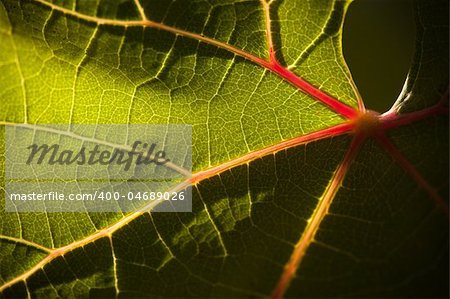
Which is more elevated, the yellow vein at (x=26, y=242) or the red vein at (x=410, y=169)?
the red vein at (x=410, y=169)

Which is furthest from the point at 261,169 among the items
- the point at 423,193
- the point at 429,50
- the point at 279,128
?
the point at 429,50

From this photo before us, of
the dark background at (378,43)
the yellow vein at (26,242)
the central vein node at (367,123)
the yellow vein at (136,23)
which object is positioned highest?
the dark background at (378,43)

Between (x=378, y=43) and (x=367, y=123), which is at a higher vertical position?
(x=378, y=43)

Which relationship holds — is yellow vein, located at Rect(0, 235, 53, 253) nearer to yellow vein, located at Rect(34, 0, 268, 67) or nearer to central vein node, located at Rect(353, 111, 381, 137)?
yellow vein, located at Rect(34, 0, 268, 67)

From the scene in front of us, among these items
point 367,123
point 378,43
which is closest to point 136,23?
point 367,123

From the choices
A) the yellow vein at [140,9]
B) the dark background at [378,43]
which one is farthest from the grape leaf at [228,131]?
the dark background at [378,43]

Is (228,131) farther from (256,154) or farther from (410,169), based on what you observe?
(410,169)

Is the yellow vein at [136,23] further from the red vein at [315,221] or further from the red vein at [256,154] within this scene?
the red vein at [315,221]

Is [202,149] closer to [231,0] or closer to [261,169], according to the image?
[261,169]

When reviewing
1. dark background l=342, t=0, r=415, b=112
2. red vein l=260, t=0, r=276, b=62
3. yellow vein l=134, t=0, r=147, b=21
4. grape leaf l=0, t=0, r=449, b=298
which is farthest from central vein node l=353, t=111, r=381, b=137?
dark background l=342, t=0, r=415, b=112
